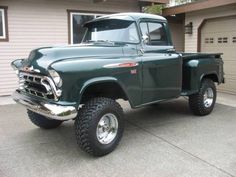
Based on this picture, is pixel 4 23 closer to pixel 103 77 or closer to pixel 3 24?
pixel 3 24

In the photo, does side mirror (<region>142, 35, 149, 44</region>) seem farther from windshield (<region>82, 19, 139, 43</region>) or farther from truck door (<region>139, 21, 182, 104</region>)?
windshield (<region>82, 19, 139, 43</region>)

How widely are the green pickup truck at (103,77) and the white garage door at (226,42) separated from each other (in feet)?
13.9

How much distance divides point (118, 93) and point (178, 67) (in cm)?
153

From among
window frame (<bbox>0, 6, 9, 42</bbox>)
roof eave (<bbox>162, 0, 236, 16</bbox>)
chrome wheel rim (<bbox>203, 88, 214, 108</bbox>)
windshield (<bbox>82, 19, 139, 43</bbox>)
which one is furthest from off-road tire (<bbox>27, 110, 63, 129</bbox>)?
roof eave (<bbox>162, 0, 236, 16</bbox>)

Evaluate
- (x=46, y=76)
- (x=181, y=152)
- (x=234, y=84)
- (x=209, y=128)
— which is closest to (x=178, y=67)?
(x=209, y=128)

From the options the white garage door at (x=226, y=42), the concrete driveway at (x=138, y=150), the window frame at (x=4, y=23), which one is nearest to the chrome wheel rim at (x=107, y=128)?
the concrete driveway at (x=138, y=150)

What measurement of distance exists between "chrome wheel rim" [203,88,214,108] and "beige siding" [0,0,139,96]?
5.30 m

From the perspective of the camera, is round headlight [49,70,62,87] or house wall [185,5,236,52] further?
house wall [185,5,236,52]

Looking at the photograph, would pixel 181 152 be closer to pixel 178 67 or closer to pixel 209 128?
pixel 209 128

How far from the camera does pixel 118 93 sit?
4.68 metres

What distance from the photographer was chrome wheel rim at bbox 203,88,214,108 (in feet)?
21.5

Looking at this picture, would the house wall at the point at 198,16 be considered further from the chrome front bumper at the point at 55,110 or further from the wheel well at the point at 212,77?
the chrome front bumper at the point at 55,110

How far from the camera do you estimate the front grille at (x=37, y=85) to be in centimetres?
391

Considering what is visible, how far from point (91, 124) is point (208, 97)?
3.64m
